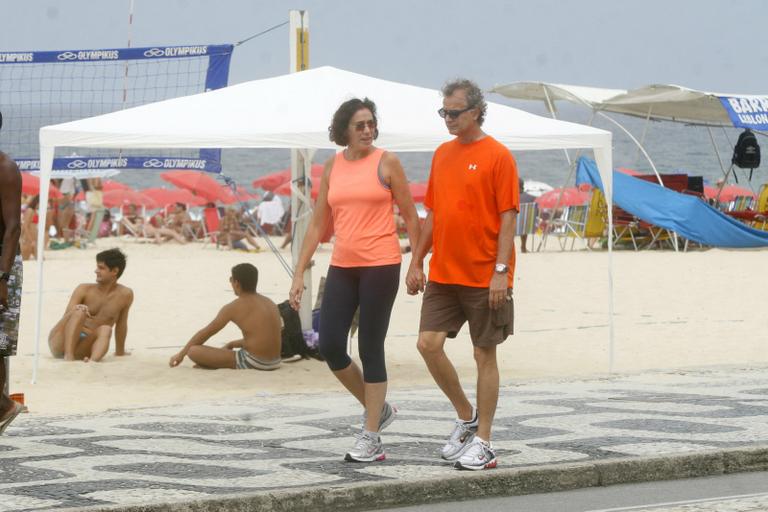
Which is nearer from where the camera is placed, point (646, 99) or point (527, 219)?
point (646, 99)

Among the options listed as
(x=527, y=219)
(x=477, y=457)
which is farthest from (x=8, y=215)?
(x=527, y=219)

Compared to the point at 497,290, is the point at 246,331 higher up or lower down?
lower down

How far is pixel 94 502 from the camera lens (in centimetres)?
544

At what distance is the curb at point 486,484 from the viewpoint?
5.55 metres

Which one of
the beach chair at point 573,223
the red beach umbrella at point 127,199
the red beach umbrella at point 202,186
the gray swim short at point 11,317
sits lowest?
the gray swim short at point 11,317

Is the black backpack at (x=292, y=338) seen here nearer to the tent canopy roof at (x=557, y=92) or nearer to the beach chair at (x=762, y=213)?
the tent canopy roof at (x=557, y=92)

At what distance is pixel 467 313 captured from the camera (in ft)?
21.3

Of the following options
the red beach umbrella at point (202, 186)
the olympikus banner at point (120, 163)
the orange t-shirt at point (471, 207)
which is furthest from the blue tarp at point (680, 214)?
the orange t-shirt at point (471, 207)

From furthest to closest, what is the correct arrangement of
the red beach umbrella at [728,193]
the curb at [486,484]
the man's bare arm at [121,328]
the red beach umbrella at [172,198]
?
the red beach umbrella at [172,198], the red beach umbrella at [728,193], the man's bare arm at [121,328], the curb at [486,484]

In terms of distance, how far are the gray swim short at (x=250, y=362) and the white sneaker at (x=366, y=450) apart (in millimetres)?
5068

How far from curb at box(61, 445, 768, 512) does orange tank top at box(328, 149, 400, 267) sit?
1.07 meters

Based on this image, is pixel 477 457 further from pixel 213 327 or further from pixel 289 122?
pixel 213 327

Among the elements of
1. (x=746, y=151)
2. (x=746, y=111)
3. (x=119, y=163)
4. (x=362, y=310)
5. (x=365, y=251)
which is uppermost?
(x=746, y=111)

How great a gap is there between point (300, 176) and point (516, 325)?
4.52 metres
